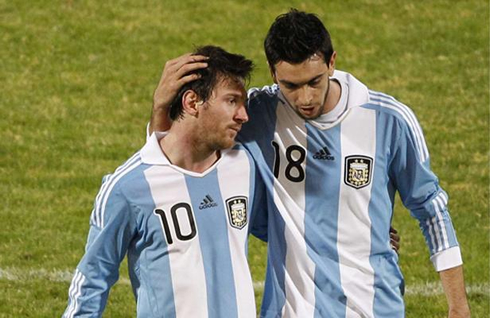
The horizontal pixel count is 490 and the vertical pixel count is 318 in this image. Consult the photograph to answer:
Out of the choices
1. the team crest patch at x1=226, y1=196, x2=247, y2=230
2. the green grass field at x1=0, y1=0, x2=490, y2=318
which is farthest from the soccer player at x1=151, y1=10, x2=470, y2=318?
the green grass field at x1=0, y1=0, x2=490, y2=318

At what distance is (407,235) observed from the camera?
10.7 m

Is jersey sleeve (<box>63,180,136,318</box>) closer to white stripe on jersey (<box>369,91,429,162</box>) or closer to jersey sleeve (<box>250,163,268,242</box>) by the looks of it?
jersey sleeve (<box>250,163,268,242</box>)

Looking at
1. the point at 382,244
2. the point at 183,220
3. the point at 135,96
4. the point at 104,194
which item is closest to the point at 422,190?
the point at 382,244

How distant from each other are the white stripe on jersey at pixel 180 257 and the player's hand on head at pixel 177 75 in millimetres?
Answer: 302

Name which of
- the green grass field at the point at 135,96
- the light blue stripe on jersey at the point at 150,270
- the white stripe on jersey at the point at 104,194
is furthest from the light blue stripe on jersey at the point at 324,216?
the green grass field at the point at 135,96

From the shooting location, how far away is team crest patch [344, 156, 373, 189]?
5.77 m

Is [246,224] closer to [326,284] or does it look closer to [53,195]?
[326,284]

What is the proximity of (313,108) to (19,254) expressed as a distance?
4998mm

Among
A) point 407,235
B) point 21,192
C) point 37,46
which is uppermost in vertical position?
point 37,46

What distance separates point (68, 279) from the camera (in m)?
9.66

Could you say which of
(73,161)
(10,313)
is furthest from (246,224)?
(73,161)

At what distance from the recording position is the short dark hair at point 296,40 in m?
5.57

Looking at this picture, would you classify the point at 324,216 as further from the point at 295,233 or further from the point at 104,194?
the point at 104,194

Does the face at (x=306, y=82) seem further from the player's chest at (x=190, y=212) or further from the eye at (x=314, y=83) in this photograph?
the player's chest at (x=190, y=212)
